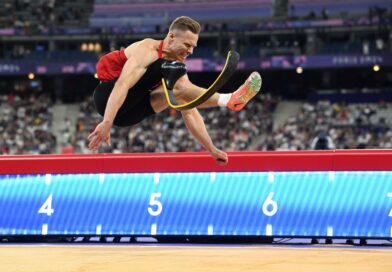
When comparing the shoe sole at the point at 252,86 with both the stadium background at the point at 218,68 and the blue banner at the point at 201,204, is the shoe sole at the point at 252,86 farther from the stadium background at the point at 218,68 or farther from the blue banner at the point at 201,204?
the stadium background at the point at 218,68

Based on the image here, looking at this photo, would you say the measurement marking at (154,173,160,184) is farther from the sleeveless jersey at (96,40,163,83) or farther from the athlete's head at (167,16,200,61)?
the athlete's head at (167,16,200,61)

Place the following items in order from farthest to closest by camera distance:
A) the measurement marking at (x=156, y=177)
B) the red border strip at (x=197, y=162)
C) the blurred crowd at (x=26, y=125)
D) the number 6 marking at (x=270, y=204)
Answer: the blurred crowd at (x=26, y=125), the measurement marking at (x=156, y=177), the number 6 marking at (x=270, y=204), the red border strip at (x=197, y=162)

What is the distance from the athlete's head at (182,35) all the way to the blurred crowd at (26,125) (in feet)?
83.9

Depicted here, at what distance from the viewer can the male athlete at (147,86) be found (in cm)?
700

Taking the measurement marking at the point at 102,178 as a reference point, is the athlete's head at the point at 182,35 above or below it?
above

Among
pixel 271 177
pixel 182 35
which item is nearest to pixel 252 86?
pixel 182 35

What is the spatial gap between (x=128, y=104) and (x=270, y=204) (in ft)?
9.56

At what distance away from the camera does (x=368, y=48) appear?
3609cm

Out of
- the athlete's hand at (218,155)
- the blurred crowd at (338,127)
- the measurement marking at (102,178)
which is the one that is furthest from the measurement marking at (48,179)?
the blurred crowd at (338,127)

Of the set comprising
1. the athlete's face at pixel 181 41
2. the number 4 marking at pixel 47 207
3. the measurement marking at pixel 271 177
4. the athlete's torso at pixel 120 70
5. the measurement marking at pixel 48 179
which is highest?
the athlete's face at pixel 181 41

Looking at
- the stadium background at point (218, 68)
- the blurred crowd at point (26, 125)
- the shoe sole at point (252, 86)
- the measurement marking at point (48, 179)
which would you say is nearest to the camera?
the shoe sole at point (252, 86)

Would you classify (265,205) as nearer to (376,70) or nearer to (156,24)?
(376,70)

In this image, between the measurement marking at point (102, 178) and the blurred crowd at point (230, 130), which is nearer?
the measurement marking at point (102, 178)

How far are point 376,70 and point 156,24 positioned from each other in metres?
11.5
